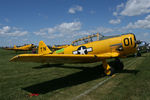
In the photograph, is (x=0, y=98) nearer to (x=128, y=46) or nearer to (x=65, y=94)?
(x=65, y=94)

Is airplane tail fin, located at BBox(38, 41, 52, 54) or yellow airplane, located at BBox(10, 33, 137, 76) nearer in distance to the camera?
yellow airplane, located at BBox(10, 33, 137, 76)

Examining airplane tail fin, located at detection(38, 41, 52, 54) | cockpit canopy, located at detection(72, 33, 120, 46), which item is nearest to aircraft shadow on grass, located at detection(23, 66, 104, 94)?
cockpit canopy, located at detection(72, 33, 120, 46)

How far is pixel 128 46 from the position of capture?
561 cm

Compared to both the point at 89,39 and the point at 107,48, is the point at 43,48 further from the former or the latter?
the point at 107,48

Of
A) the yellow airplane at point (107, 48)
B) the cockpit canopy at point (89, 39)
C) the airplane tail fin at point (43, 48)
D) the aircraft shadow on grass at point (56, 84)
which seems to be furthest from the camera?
the airplane tail fin at point (43, 48)

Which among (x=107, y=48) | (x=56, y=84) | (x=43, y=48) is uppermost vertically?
(x=43, y=48)

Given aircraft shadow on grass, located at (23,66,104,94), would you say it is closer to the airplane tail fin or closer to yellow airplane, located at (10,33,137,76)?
yellow airplane, located at (10,33,137,76)

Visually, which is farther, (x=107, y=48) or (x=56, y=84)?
(x=107, y=48)

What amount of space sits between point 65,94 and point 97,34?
436 centimetres

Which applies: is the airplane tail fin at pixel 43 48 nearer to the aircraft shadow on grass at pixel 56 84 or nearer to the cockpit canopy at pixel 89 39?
the cockpit canopy at pixel 89 39

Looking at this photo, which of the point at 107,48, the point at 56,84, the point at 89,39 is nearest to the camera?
the point at 56,84

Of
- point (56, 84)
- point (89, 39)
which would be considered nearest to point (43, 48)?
point (89, 39)

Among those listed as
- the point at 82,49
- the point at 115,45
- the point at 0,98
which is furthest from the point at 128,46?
the point at 0,98

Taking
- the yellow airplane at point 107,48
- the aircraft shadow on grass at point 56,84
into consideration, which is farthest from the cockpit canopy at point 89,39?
the aircraft shadow on grass at point 56,84
